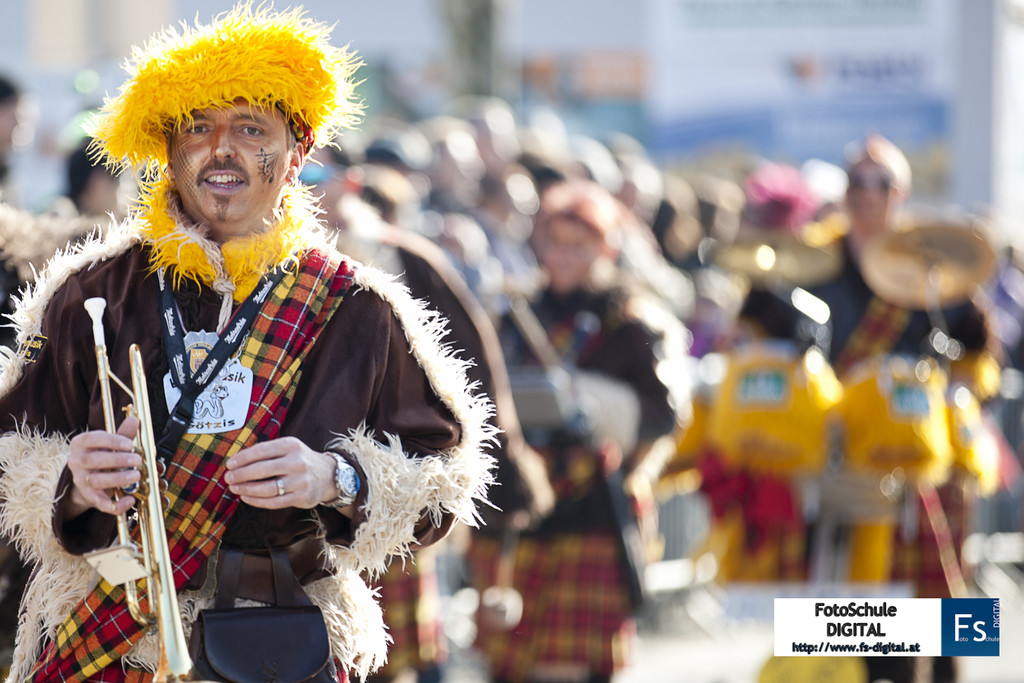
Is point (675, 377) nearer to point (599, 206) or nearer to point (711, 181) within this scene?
point (599, 206)

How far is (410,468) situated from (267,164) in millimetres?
686

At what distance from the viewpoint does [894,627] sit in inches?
172

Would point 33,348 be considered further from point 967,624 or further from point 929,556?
point 929,556

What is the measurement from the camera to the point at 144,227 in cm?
304

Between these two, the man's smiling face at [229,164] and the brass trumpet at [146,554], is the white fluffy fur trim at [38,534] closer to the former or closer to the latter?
the brass trumpet at [146,554]

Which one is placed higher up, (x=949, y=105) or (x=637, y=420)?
(x=949, y=105)

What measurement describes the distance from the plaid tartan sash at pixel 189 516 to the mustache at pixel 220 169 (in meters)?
0.32

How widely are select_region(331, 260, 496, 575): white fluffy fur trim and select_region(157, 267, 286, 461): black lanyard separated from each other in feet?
0.75

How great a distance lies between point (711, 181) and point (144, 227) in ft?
34.6

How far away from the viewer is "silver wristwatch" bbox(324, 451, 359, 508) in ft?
9.19

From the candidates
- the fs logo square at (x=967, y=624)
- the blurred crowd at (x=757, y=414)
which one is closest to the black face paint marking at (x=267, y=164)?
the fs logo square at (x=967, y=624)

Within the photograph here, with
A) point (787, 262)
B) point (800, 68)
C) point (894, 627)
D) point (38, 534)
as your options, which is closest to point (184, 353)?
point (38, 534)

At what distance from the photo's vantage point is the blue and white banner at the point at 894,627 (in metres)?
4.32

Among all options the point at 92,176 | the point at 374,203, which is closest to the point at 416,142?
the point at 374,203
